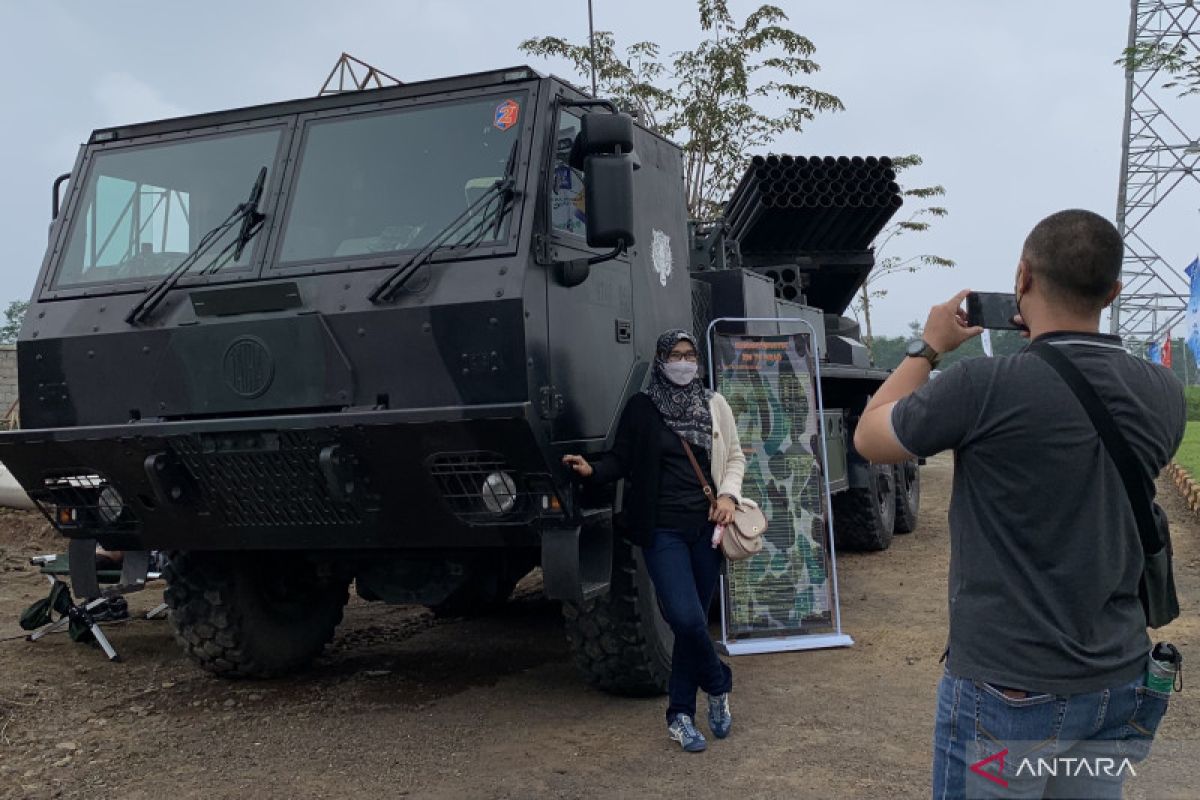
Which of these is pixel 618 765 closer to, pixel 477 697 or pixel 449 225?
pixel 477 697

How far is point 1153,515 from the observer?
6.97 ft

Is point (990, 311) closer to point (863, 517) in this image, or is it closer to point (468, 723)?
point (468, 723)

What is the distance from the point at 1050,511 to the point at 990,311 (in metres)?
0.43

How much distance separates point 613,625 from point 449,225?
5.92 feet

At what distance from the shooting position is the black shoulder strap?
206 centimetres

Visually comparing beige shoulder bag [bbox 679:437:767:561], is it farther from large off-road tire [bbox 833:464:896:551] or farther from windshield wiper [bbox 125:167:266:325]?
large off-road tire [bbox 833:464:896:551]

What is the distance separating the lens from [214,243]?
504cm

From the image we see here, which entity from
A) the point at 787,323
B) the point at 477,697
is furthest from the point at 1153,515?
the point at 787,323

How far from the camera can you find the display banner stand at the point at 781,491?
20.8 feet

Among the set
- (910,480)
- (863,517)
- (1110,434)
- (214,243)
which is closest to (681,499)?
(214,243)

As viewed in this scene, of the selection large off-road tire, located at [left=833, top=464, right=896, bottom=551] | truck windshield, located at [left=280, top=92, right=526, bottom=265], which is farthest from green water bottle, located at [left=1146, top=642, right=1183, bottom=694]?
large off-road tire, located at [left=833, top=464, right=896, bottom=551]

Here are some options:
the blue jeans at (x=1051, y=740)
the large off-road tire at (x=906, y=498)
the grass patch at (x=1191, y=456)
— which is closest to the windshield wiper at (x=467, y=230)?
the blue jeans at (x=1051, y=740)

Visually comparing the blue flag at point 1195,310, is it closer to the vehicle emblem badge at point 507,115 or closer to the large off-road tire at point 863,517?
the large off-road tire at point 863,517

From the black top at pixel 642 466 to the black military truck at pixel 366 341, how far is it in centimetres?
15
